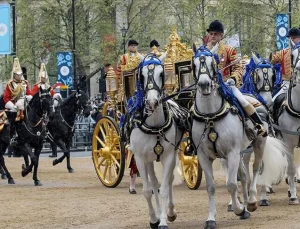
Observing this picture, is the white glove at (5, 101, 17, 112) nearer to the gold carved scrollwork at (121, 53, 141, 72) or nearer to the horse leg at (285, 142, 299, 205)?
the gold carved scrollwork at (121, 53, 141, 72)

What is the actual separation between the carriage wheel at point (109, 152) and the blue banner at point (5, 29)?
954 centimetres

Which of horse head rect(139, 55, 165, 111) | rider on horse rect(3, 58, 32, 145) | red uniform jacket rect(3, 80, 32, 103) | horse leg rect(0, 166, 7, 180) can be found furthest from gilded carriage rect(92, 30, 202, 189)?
horse leg rect(0, 166, 7, 180)

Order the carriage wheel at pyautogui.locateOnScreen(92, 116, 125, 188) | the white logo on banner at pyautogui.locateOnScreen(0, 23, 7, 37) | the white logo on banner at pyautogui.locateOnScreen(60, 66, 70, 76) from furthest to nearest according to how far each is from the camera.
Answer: the white logo on banner at pyautogui.locateOnScreen(60, 66, 70, 76)
the white logo on banner at pyautogui.locateOnScreen(0, 23, 7, 37)
the carriage wheel at pyautogui.locateOnScreen(92, 116, 125, 188)

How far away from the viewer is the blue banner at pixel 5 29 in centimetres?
2772

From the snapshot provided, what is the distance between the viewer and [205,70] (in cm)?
1138

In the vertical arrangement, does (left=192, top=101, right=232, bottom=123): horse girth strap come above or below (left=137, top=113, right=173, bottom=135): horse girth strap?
above

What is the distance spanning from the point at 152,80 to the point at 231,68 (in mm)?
2647

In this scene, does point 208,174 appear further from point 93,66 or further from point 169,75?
point 93,66

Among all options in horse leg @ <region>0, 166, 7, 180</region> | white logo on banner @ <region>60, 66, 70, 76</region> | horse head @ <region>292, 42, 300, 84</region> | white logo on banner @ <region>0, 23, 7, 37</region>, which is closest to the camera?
horse head @ <region>292, 42, 300, 84</region>

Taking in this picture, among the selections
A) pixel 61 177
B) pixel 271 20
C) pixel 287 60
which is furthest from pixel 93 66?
pixel 287 60

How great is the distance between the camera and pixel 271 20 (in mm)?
47000

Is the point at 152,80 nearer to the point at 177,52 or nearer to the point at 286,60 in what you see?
the point at 286,60

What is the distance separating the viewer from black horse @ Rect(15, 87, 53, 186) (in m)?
19.9

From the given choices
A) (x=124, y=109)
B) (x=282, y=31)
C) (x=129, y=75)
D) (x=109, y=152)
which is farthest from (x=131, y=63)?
(x=282, y=31)
